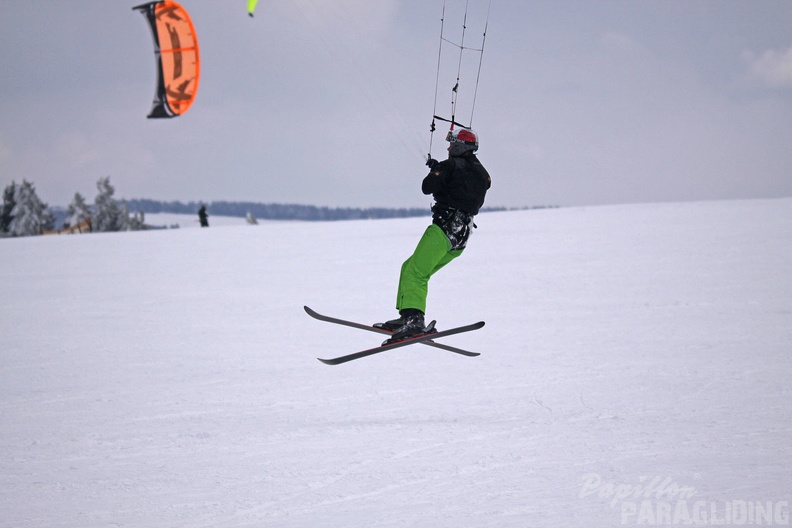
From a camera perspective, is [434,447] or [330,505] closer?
[330,505]

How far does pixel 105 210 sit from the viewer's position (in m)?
80.2

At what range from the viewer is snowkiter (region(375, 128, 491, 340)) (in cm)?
671

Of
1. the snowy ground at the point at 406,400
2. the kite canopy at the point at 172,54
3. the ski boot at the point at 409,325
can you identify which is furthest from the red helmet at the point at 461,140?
the kite canopy at the point at 172,54

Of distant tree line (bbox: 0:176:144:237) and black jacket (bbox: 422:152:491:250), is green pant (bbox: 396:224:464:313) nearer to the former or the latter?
black jacket (bbox: 422:152:491:250)

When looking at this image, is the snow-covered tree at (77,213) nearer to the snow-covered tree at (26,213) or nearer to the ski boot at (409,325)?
the snow-covered tree at (26,213)

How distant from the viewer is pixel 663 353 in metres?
10.6

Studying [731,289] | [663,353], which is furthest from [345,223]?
[663,353]

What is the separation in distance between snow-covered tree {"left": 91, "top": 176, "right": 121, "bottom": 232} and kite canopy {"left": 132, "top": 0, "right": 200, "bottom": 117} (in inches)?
2763

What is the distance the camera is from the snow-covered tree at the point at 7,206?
7656 centimetres

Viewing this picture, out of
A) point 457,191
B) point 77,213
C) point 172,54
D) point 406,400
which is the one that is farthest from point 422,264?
point 77,213

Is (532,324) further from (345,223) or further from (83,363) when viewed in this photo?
(345,223)

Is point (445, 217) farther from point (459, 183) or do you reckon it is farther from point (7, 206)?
point (7, 206)

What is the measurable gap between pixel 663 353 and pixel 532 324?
2.47 metres

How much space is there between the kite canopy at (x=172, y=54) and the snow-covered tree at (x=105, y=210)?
2763 inches
